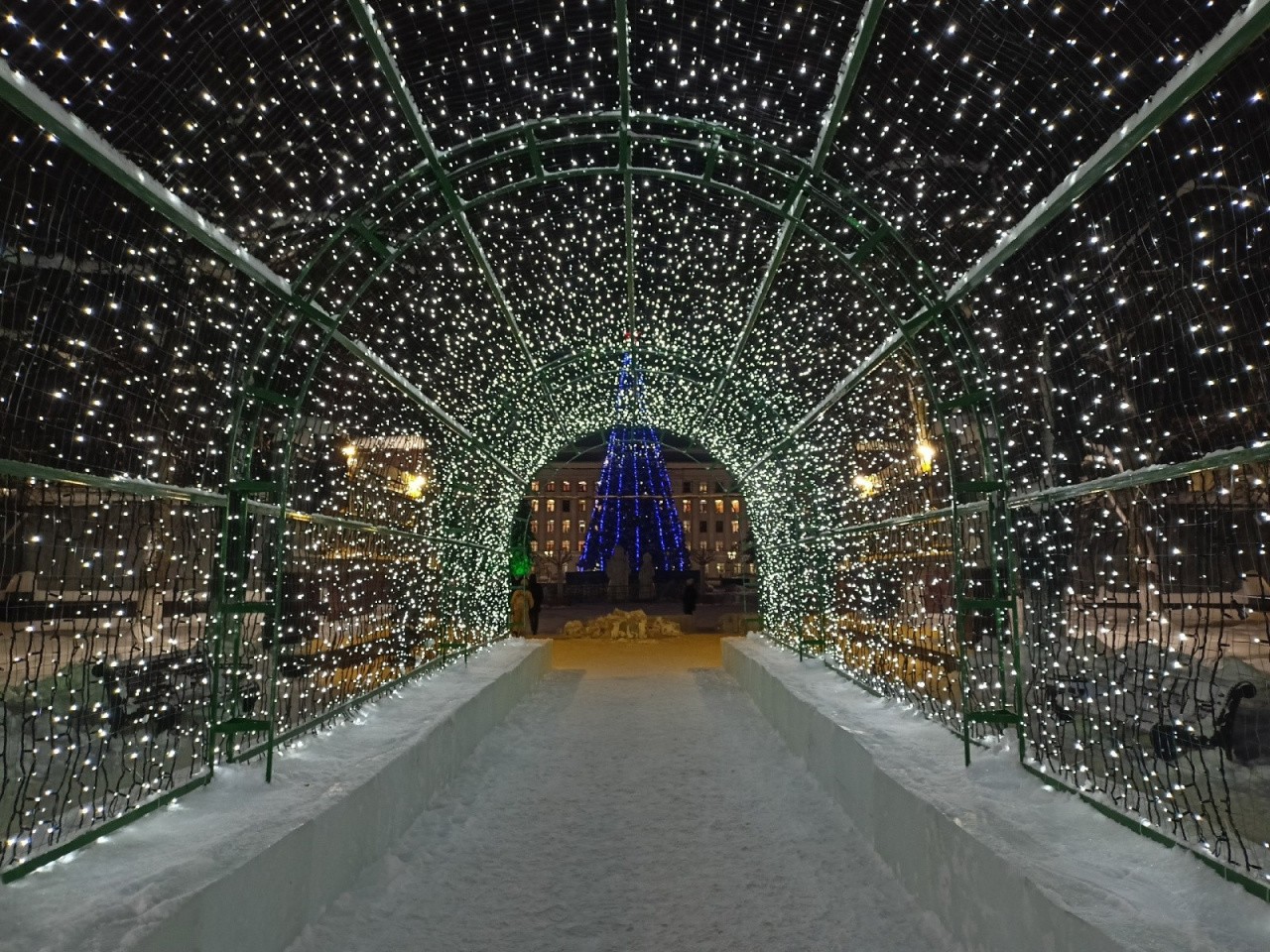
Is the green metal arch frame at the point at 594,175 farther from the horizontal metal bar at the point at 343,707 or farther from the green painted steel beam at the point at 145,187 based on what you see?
the horizontal metal bar at the point at 343,707

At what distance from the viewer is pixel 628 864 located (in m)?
4.27

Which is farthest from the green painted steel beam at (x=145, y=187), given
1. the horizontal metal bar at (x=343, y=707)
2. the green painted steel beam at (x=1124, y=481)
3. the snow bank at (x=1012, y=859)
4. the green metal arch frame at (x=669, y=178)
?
the snow bank at (x=1012, y=859)

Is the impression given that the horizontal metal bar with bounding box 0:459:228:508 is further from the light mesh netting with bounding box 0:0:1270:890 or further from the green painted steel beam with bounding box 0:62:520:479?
the green painted steel beam with bounding box 0:62:520:479

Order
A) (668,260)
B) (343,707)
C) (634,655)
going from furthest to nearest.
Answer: (634,655)
(668,260)
(343,707)

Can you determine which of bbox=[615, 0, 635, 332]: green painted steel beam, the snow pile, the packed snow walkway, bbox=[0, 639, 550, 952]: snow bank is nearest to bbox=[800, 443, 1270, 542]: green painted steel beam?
the packed snow walkway

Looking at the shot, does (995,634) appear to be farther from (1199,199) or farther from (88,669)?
(88,669)

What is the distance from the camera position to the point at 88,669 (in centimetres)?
329

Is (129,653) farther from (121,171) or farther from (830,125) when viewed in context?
(830,125)

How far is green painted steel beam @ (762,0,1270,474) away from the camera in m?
2.51

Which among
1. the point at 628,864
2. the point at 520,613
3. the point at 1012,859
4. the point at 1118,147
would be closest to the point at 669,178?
the point at 1118,147

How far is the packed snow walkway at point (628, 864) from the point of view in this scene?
3.45 m

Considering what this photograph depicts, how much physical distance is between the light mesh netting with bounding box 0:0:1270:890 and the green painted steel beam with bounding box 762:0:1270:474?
22 millimetres

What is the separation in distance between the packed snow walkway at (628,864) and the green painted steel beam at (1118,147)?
2804 millimetres

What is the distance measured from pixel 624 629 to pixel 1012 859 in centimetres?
1606
